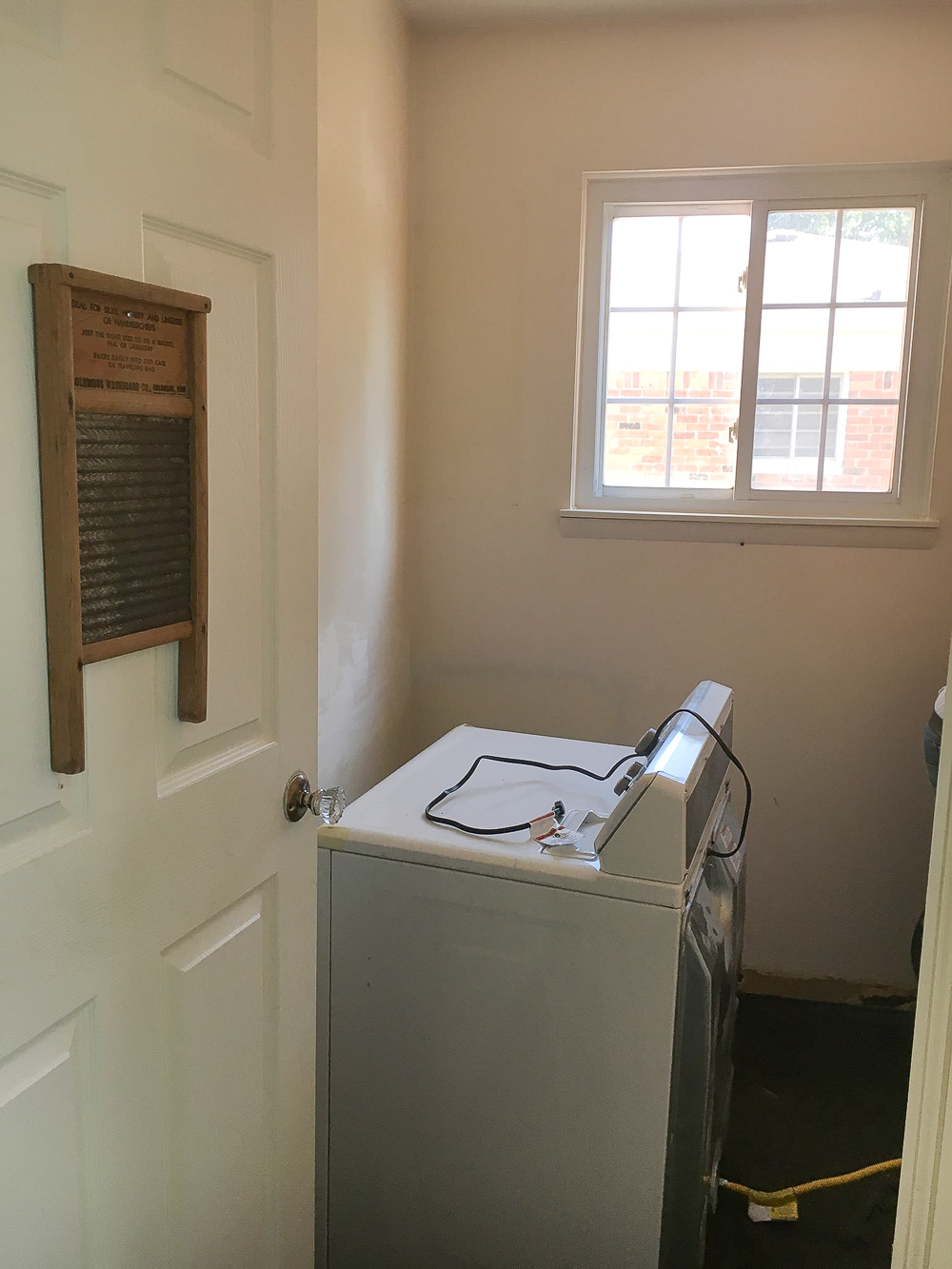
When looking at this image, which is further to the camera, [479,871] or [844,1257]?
[844,1257]

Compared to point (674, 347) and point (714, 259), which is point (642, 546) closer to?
point (674, 347)

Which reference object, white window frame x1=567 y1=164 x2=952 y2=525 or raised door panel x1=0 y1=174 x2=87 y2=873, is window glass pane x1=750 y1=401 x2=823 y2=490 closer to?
white window frame x1=567 y1=164 x2=952 y2=525

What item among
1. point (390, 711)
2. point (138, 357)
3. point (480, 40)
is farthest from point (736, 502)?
point (138, 357)

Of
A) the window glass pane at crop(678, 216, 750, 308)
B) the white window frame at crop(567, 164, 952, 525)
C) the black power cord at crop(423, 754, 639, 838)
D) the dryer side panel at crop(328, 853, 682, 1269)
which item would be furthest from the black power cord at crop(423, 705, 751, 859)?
the window glass pane at crop(678, 216, 750, 308)

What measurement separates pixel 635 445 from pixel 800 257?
2.12 ft

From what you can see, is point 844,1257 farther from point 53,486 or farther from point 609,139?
point 609,139

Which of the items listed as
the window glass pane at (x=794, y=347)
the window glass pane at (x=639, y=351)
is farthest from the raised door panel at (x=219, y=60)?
the window glass pane at (x=794, y=347)

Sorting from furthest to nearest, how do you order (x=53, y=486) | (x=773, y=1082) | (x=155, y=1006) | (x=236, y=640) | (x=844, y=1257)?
(x=773, y=1082) < (x=844, y=1257) < (x=236, y=640) < (x=155, y=1006) < (x=53, y=486)

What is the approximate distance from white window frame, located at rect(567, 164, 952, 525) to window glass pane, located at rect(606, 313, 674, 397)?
4cm

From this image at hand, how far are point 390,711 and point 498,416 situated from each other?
2.92 feet

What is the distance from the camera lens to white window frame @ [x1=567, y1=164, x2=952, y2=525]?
8.02ft

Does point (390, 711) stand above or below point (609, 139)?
below

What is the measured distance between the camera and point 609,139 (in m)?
2.52

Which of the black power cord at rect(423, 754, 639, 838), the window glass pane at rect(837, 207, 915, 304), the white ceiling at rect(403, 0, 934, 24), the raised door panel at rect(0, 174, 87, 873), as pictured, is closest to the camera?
the raised door panel at rect(0, 174, 87, 873)
